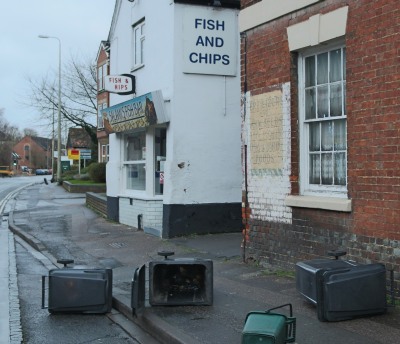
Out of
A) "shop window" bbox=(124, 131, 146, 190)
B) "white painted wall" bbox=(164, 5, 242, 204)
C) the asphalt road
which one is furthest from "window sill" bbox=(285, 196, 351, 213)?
"shop window" bbox=(124, 131, 146, 190)

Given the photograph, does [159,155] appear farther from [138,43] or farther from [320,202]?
[320,202]

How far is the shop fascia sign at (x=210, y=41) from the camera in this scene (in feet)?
42.3

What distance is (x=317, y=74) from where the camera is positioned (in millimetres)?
7969

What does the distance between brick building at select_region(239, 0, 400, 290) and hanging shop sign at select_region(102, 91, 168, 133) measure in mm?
4025

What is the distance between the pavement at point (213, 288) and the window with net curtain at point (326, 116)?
5.38ft

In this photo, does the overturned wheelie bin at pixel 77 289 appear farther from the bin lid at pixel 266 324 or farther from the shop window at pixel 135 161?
the shop window at pixel 135 161

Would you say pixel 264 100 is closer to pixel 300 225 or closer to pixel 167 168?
pixel 300 225

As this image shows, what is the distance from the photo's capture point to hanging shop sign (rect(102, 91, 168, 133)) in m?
12.9

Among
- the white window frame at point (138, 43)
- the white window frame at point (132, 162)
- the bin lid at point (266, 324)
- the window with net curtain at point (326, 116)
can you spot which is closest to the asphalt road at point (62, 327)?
the bin lid at point (266, 324)

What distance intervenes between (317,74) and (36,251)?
811 cm

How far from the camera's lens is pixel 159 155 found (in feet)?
47.4

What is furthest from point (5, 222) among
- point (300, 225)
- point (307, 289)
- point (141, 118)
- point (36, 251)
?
point (307, 289)

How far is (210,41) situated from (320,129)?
19.3 feet

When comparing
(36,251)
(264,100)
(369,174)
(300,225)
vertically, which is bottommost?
(36,251)
